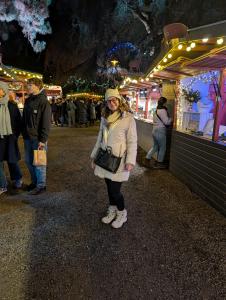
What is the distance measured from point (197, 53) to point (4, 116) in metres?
3.44

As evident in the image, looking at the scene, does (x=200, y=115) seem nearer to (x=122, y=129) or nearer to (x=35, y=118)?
(x=122, y=129)

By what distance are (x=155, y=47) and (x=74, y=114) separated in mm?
8556

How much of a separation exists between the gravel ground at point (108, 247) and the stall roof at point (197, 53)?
2371 mm

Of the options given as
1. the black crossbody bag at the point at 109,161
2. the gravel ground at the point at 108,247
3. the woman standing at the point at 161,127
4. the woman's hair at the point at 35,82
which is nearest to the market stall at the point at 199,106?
the woman standing at the point at 161,127

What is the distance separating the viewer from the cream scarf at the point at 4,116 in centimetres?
396

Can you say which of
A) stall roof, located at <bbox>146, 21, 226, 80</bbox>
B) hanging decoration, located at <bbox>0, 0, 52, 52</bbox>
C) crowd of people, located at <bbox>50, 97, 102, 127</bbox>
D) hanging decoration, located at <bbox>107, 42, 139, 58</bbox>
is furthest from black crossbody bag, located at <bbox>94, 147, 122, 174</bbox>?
hanging decoration, located at <bbox>107, 42, 139, 58</bbox>

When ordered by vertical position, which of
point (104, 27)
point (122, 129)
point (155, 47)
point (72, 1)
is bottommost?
point (122, 129)

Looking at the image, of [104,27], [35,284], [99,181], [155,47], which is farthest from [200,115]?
[104,27]

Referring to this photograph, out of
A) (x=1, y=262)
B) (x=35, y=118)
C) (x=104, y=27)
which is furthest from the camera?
(x=104, y=27)

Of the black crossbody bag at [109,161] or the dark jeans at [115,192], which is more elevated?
the black crossbody bag at [109,161]

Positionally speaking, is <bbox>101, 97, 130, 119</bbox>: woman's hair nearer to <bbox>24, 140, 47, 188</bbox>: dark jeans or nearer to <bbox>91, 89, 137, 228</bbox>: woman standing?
<bbox>91, 89, 137, 228</bbox>: woman standing

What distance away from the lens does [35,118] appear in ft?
13.1

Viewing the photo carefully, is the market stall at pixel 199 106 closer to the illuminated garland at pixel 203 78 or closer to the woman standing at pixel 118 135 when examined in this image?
the illuminated garland at pixel 203 78

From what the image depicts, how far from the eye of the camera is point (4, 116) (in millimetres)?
3980
